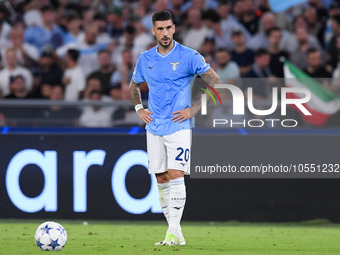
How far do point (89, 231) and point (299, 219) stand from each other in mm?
3026

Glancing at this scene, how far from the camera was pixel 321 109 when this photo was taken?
34.5 ft

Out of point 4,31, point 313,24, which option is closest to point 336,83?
point 313,24

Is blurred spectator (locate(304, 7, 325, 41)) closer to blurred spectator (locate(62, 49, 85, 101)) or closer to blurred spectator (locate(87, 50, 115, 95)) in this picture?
blurred spectator (locate(87, 50, 115, 95))

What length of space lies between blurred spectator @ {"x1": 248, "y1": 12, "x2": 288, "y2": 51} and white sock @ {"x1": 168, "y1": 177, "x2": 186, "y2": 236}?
6005 millimetres

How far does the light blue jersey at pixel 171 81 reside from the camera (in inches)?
303

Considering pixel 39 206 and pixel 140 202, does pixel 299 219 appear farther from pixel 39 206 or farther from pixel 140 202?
pixel 39 206

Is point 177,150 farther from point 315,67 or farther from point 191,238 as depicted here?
point 315,67

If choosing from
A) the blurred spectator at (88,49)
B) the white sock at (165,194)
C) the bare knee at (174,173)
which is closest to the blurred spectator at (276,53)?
the blurred spectator at (88,49)

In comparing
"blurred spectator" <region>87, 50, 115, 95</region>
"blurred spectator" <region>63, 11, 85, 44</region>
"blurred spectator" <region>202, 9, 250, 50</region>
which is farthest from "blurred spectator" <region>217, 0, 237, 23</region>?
"blurred spectator" <region>63, 11, 85, 44</region>

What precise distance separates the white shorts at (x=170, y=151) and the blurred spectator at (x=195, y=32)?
5.95 meters

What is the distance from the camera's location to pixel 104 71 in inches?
482

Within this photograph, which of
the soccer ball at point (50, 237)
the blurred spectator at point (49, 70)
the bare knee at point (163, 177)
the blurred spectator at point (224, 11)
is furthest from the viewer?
the blurred spectator at point (224, 11)

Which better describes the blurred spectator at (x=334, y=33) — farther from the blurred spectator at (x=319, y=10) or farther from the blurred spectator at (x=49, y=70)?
the blurred spectator at (x=49, y=70)

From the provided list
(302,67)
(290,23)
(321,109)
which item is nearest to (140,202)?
(321,109)
